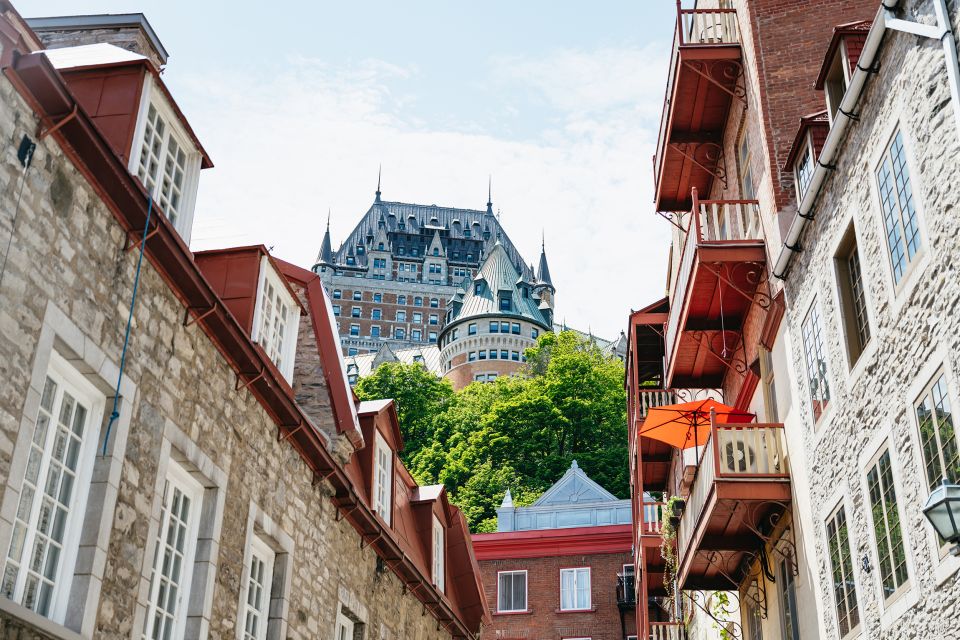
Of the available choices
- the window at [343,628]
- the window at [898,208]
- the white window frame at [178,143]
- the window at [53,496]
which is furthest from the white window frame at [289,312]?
the window at [898,208]

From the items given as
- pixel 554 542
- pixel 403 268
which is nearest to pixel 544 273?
pixel 403 268

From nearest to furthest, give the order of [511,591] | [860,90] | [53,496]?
[53,496] → [860,90] → [511,591]

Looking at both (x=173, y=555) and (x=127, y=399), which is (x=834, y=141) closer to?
(x=127, y=399)

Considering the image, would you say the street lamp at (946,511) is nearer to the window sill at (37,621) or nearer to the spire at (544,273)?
the window sill at (37,621)

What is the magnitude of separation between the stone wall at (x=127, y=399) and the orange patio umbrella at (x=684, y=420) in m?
7.09

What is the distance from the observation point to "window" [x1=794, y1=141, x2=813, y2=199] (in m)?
15.3

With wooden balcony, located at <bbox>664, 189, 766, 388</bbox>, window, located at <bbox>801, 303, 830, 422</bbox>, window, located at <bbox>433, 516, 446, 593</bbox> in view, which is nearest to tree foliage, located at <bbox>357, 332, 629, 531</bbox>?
window, located at <bbox>433, 516, 446, 593</bbox>

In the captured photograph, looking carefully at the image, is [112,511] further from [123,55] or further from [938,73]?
[938,73]

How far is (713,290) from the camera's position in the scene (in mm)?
18297

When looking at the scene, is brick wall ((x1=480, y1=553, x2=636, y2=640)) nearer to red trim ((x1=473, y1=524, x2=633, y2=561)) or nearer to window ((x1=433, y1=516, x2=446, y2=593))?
red trim ((x1=473, y1=524, x2=633, y2=561))

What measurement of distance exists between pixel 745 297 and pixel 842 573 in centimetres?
572

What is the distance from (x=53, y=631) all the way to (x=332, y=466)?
24.2 feet

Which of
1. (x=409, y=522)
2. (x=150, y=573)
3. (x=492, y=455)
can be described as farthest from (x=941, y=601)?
(x=492, y=455)

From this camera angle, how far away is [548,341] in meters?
93.4
